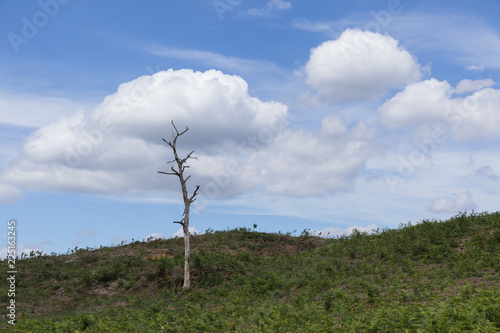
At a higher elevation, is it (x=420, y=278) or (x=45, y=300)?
(x=420, y=278)

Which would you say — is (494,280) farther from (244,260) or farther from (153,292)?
(153,292)

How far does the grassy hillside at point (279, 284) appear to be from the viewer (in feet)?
44.1

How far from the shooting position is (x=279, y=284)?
72.3 feet

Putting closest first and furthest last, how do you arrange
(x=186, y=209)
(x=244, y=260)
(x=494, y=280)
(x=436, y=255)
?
(x=494, y=280)
(x=436, y=255)
(x=186, y=209)
(x=244, y=260)

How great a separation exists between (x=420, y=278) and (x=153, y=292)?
46.4 feet

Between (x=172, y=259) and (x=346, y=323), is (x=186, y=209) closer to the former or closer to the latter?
(x=172, y=259)

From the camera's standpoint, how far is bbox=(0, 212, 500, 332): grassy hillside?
13430 mm

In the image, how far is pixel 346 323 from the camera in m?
12.7

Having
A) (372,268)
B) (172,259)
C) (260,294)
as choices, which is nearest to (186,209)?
(172,259)

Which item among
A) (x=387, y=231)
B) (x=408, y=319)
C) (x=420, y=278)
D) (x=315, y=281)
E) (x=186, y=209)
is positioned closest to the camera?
(x=408, y=319)

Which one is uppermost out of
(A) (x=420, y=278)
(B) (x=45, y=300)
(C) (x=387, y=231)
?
(C) (x=387, y=231)

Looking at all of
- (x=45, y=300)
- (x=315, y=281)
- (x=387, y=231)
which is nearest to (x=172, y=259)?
(x=45, y=300)

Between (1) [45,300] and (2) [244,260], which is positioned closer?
(1) [45,300]

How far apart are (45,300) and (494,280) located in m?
22.4
